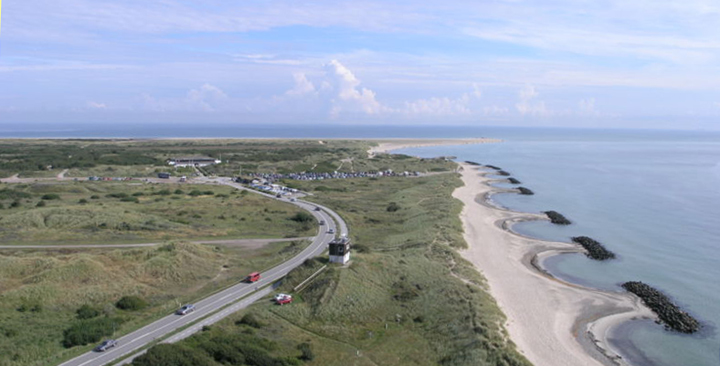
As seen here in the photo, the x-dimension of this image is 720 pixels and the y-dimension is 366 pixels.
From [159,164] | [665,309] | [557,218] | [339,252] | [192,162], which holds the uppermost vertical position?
[192,162]

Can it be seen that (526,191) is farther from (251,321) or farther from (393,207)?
(251,321)

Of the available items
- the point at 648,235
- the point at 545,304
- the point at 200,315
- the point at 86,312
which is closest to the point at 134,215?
the point at 86,312

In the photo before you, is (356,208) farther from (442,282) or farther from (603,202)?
(603,202)

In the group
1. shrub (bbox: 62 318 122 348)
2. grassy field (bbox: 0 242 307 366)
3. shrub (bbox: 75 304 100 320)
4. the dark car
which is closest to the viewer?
the dark car

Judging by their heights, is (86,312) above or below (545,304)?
above

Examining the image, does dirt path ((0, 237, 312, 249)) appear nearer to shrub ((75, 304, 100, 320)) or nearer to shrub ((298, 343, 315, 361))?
shrub ((75, 304, 100, 320))

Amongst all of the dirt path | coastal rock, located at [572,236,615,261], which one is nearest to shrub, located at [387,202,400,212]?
the dirt path

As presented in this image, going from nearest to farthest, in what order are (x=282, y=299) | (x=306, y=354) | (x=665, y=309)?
1. (x=306, y=354)
2. (x=282, y=299)
3. (x=665, y=309)
